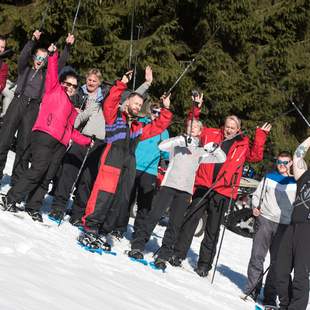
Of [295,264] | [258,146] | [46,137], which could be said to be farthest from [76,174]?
[295,264]

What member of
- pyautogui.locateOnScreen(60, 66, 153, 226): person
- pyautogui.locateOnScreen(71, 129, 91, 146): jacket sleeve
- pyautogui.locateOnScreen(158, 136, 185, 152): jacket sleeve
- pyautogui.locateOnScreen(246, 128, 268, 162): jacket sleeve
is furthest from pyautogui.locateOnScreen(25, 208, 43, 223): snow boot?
pyautogui.locateOnScreen(246, 128, 268, 162): jacket sleeve

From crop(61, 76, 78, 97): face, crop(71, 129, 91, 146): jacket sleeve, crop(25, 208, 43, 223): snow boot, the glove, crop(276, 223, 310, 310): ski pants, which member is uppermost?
crop(61, 76, 78, 97): face

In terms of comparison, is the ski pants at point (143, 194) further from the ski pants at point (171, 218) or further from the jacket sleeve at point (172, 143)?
the jacket sleeve at point (172, 143)

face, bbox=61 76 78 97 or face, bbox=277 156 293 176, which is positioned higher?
face, bbox=61 76 78 97

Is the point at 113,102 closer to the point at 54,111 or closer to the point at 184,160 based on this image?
the point at 54,111

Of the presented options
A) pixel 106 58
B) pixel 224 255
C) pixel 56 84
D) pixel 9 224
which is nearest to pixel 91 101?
pixel 56 84

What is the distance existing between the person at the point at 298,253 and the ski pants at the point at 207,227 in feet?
4.20

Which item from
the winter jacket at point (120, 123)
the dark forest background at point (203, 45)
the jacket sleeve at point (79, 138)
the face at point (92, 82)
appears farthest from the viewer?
the dark forest background at point (203, 45)

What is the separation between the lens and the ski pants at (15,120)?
24.9ft

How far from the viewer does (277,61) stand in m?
18.3

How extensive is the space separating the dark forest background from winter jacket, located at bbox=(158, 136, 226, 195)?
25.7ft

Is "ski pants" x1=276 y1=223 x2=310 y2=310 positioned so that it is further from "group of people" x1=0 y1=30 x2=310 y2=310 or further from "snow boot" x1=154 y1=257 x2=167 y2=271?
"snow boot" x1=154 y1=257 x2=167 y2=271

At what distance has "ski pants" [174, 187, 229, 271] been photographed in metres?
7.66

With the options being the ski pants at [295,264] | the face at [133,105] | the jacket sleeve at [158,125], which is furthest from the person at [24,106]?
the ski pants at [295,264]
